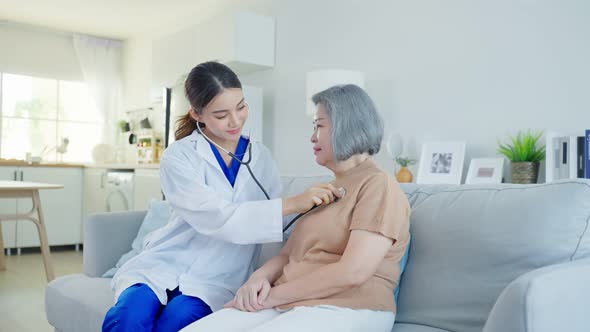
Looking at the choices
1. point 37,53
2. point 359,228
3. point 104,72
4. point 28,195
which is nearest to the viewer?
point 359,228

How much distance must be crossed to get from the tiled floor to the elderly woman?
204 cm

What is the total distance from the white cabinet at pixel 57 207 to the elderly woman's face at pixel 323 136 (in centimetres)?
499

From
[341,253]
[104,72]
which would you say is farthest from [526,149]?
[104,72]

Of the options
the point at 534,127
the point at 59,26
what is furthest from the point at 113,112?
the point at 534,127

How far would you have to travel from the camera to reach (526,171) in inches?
107

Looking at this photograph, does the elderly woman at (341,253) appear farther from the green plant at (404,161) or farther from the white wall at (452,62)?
the green plant at (404,161)

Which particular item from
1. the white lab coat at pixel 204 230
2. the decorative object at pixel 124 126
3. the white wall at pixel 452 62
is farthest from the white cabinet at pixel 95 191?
the white lab coat at pixel 204 230

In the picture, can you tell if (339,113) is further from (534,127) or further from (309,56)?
(309,56)

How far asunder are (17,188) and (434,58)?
9.67 ft

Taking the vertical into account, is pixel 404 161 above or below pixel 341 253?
above

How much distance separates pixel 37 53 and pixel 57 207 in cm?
197

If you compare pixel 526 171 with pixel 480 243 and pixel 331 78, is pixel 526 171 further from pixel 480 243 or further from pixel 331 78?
pixel 480 243

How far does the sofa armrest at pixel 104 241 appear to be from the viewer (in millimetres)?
2229

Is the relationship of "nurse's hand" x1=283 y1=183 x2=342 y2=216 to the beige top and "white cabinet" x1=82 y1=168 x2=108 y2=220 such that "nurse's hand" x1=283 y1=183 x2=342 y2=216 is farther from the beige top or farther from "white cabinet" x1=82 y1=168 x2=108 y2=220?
"white cabinet" x1=82 y1=168 x2=108 y2=220
